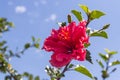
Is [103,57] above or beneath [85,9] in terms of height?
above

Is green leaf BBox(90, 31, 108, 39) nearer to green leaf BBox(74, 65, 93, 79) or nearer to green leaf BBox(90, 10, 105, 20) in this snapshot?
green leaf BBox(90, 10, 105, 20)

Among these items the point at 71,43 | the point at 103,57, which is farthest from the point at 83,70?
the point at 103,57

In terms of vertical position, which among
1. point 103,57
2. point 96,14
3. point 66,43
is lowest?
point 66,43

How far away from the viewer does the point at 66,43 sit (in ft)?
6.45

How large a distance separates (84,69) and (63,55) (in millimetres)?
204

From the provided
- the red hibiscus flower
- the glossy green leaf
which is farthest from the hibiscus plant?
the glossy green leaf

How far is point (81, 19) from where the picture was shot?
7.00ft

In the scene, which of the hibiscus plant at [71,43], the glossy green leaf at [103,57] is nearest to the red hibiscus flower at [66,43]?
the hibiscus plant at [71,43]

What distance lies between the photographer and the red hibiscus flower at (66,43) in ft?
6.11

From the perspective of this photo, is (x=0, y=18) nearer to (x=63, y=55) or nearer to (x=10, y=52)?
(x=10, y=52)

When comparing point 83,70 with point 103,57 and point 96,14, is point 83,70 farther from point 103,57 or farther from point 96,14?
point 103,57

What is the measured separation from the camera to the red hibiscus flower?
73.3 inches

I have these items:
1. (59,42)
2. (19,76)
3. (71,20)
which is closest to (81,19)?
(71,20)

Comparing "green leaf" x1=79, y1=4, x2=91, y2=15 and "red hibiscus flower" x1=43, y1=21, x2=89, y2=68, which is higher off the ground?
"green leaf" x1=79, y1=4, x2=91, y2=15
